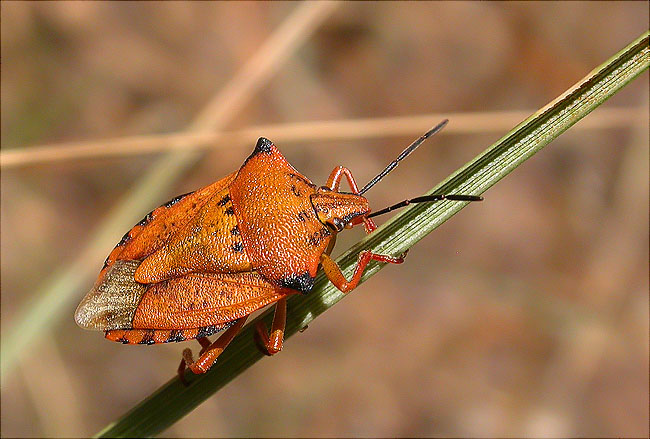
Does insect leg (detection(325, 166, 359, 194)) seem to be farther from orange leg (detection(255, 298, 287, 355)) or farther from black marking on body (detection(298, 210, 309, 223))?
orange leg (detection(255, 298, 287, 355))

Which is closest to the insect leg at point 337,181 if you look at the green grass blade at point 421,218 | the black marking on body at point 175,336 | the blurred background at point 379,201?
the green grass blade at point 421,218

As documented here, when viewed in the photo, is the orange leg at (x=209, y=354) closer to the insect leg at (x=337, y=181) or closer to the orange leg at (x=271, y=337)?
the orange leg at (x=271, y=337)

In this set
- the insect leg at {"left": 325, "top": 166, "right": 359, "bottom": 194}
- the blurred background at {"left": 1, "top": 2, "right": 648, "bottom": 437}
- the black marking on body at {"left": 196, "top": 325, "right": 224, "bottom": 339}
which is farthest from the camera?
the blurred background at {"left": 1, "top": 2, "right": 648, "bottom": 437}

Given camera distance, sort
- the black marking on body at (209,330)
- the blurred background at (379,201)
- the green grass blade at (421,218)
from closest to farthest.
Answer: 1. the green grass blade at (421,218)
2. the black marking on body at (209,330)
3. the blurred background at (379,201)

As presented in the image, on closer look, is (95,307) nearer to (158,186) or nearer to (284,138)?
(158,186)

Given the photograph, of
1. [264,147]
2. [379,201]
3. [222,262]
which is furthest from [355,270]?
[379,201]

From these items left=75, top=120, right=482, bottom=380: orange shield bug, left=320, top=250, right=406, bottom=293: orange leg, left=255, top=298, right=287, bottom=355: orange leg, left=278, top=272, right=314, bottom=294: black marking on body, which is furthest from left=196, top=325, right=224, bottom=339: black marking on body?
left=320, top=250, right=406, bottom=293: orange leg

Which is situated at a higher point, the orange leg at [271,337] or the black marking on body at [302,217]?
the black marking on body at [302,217]
